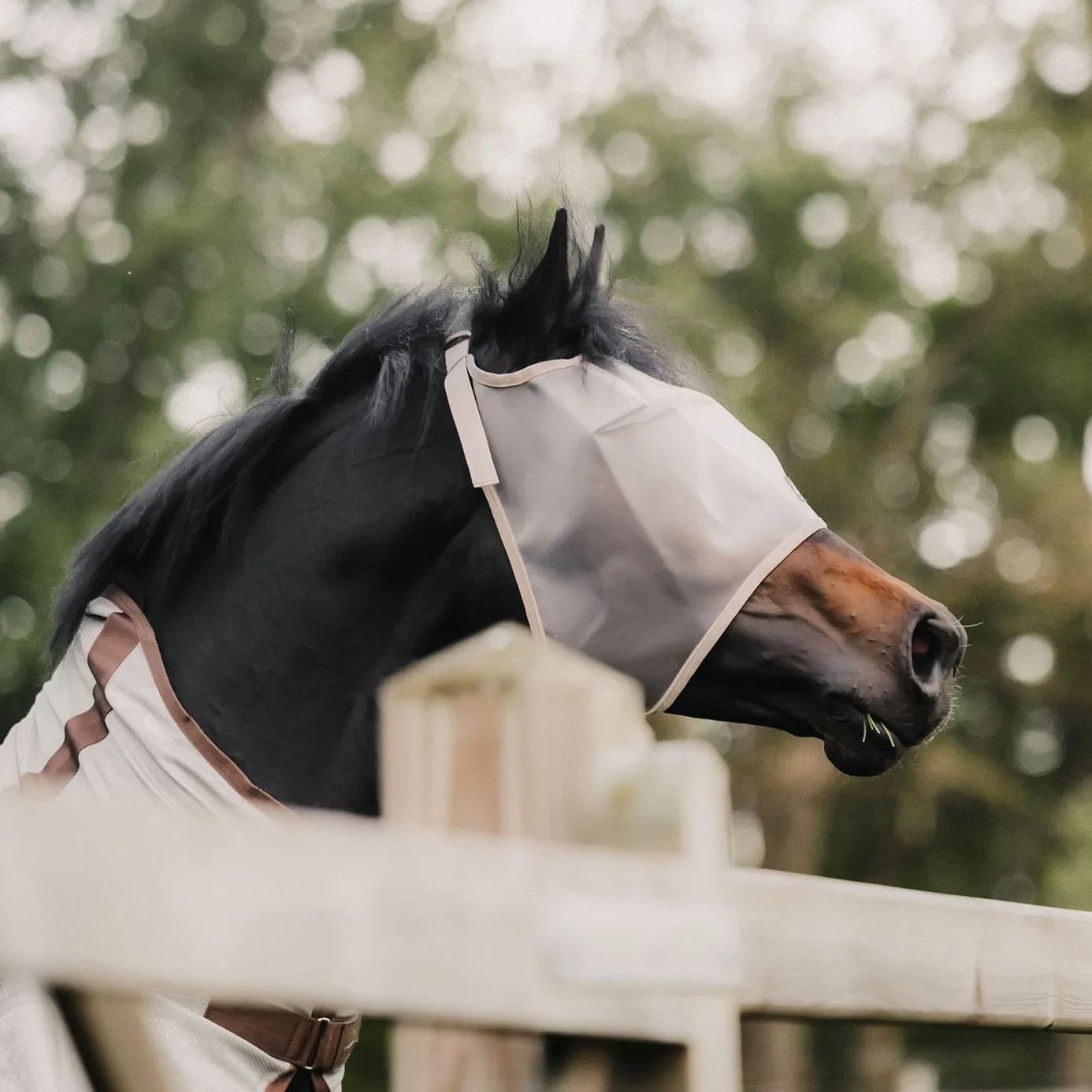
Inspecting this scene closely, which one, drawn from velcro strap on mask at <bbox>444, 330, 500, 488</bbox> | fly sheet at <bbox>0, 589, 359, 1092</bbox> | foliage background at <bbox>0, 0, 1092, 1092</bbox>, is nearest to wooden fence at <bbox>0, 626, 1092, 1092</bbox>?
fly sheet at <bbox>0, 589, 359, 1092</bbox>

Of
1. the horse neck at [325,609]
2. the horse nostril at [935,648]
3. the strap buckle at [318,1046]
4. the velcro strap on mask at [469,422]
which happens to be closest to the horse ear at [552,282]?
the velcro strap on mask at [469,422]

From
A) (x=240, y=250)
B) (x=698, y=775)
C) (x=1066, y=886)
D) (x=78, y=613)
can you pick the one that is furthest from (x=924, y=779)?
(x=698, y=775)

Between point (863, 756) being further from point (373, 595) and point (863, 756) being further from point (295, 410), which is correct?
point (295, 410)

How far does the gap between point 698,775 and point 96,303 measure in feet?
33.4

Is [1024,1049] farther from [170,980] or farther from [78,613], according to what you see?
[170,980]

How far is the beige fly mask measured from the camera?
7.64 ft

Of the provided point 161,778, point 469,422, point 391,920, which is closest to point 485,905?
point 391,920

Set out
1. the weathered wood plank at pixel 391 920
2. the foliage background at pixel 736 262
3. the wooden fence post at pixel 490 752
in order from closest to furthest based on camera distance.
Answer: the weathered wood plank at pixel 391 920, the wooden fence post at pixel 490 752, the foliage background at pixel 736 262

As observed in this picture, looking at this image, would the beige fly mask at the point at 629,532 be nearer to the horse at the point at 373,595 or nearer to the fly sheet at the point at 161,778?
the horse at the point at 373,595

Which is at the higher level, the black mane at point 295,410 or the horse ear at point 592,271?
the horse ear at point 592,271

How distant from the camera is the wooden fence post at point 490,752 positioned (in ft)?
3.53

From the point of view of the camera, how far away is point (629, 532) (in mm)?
2344

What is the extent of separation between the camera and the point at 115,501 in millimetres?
9086

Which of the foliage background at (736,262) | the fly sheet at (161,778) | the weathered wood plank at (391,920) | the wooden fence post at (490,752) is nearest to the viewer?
the weathered wood plank at (391,920)
